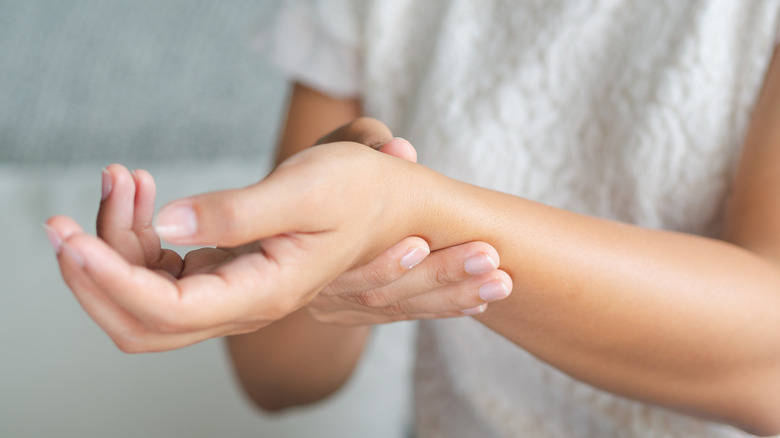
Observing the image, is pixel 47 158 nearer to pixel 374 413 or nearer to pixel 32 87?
pixel 32 87

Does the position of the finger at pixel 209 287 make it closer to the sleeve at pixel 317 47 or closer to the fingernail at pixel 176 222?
the fingernail at pixel 176 222

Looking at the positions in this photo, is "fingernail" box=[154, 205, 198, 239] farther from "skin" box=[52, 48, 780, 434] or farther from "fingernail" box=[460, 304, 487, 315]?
"fingernail" box=[460, 304, 487, 315]

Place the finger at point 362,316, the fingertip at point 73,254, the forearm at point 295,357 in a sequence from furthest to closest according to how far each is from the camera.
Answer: the forearm at point 295,357 → the finger at point 362,316 → the fingertip at point 73,254

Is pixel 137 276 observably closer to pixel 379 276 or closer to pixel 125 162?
pixel 379 276

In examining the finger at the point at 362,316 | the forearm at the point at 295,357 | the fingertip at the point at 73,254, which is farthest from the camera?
the forearm at the point at 295,357

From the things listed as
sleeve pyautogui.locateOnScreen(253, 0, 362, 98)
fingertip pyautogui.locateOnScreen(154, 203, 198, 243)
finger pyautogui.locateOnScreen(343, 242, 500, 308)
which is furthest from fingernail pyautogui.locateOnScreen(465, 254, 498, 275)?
sleeve pyautogui.locateOnScreen(253, 0, 362, 98)

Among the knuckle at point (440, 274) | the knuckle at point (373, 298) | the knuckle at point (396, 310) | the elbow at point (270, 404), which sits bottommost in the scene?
the elbow at point (270, 404)

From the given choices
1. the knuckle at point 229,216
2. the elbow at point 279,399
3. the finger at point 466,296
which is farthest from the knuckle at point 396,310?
the elbow at point 279,399
